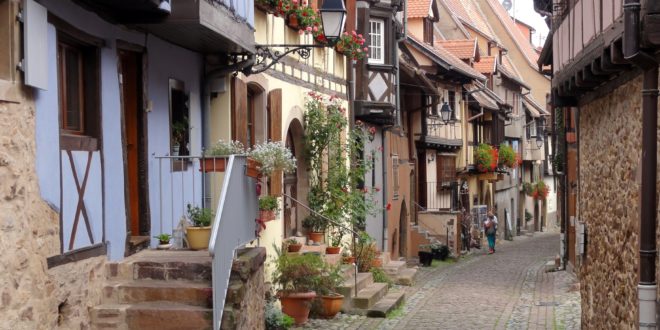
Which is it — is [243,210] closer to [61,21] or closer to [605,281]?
[61,21]

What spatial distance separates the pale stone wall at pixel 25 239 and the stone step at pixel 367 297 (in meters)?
8.15

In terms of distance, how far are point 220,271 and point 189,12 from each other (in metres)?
2.49

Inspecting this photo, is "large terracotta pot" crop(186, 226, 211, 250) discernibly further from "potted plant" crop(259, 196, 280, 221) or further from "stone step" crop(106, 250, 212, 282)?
"potted plant" crop(259, 196, 280, 221)

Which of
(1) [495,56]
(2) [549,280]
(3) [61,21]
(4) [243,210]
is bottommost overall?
(2) [549,280]

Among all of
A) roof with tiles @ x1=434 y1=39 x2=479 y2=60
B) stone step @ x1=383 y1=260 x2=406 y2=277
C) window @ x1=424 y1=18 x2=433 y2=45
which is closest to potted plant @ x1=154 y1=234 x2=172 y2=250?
stone step @ x1=383 y1=260 x2=406 y2=277

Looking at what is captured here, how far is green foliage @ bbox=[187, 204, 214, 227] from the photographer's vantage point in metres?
10.9

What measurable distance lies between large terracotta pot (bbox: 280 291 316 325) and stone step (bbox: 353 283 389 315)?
165cm

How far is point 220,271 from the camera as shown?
8.98 m

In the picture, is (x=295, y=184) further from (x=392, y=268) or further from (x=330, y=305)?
(x=392, y=268)

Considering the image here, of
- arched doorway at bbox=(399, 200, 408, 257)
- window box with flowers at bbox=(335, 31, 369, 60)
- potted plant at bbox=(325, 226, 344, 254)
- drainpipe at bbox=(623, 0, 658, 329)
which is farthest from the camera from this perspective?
arched doorway at bbox=(399, 200, 408, 257)

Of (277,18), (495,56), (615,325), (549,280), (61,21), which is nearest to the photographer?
(61,21)

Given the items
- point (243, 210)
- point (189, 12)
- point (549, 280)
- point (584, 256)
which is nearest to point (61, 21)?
point (189, 12)

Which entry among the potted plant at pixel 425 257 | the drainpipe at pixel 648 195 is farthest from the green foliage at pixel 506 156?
the drainpipe at pixel 648 195

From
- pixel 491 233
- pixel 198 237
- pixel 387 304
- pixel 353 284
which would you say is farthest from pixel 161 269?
pixel 491 233
